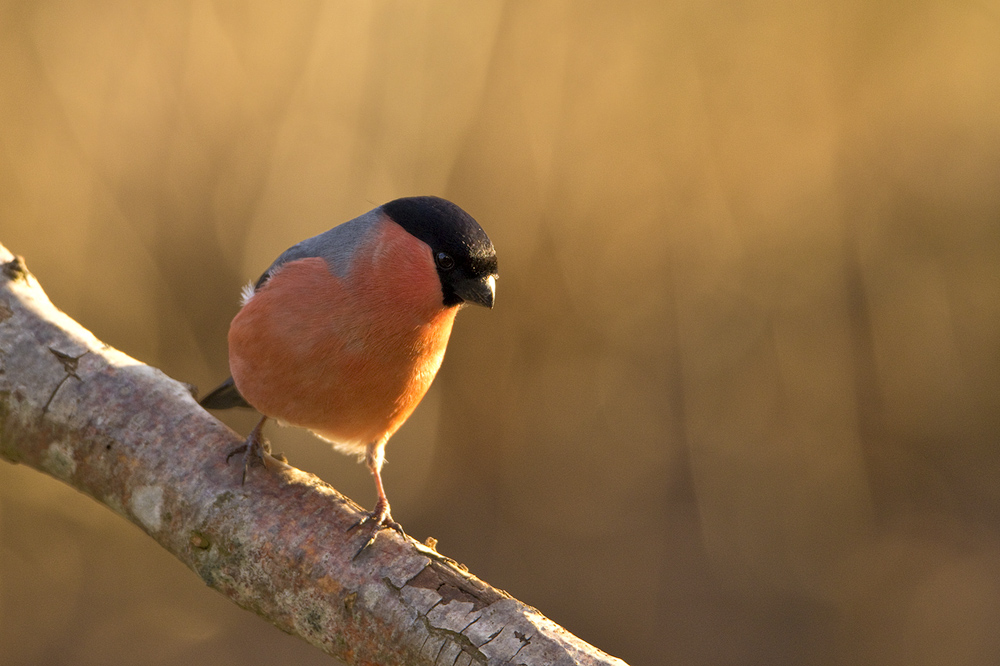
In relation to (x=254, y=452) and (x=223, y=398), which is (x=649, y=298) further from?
(x=254, y=452)

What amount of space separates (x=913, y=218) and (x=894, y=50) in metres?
1.10

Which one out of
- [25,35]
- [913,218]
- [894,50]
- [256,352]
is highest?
[25,35]

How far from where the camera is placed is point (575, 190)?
5.30 metres

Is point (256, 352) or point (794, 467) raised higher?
point (256, 352)

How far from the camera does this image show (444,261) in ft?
9.06

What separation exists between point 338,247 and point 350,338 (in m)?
0.42

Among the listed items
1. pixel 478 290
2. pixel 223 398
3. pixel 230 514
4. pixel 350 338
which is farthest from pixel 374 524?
pixel 223 398

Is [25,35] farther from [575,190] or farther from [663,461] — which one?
[663,461]

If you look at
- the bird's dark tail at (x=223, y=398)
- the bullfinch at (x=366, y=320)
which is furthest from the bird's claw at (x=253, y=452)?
the bird's dark tail at (x=223, y=398)

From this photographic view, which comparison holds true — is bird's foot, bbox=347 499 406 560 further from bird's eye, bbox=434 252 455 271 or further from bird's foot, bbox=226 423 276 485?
bird's eye, bbox=434 252 455 271

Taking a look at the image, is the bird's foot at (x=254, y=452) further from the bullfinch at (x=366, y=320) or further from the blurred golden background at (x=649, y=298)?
the blurred golden background at (x=649, y=298)

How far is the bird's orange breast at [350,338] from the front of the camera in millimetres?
2746

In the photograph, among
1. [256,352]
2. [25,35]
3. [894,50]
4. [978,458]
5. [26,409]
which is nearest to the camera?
[26,409]

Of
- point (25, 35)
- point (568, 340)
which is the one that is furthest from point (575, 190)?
point (25, 35)
